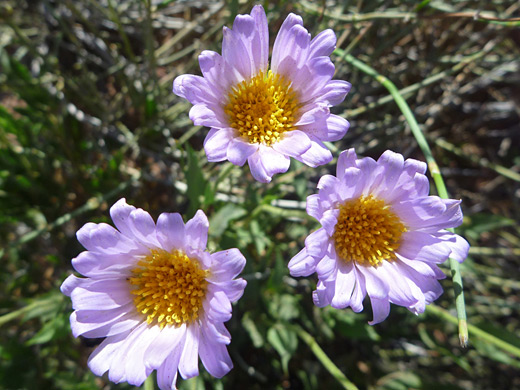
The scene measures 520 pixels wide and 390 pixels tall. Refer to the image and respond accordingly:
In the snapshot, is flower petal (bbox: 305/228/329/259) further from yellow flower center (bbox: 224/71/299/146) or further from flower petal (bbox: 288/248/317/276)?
yellow flower center (bbox: 224/71/299/146)

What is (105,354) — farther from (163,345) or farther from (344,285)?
(344,285)

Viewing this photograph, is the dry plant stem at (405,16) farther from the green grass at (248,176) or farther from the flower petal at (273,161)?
the flower petal at (273,161)

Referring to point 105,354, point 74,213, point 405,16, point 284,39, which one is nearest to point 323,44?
point 284,39

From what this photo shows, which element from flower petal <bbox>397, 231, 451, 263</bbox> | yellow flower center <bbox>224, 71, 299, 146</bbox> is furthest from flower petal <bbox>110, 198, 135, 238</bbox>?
flower petal <bbox>397, 231, 451, 263</bbox>

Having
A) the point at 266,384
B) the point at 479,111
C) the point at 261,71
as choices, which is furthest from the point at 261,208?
the point at 479,111

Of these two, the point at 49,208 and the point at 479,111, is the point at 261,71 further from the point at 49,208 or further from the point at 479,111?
the point at 479,111
